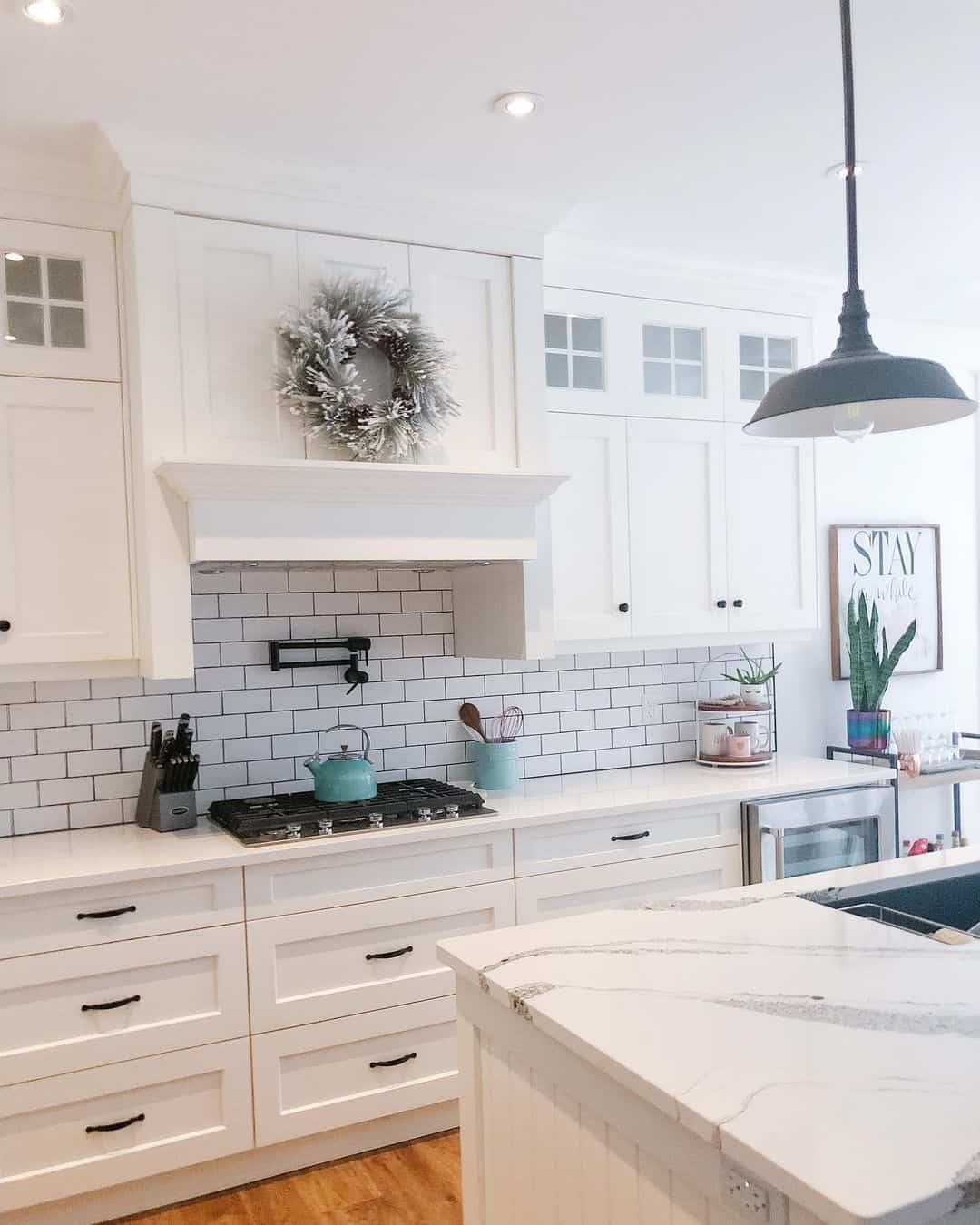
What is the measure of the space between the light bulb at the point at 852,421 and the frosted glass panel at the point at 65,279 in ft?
6.72

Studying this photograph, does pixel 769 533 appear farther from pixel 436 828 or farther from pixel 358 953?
pixel 358 953

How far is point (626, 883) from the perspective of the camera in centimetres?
325

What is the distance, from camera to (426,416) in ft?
9.89

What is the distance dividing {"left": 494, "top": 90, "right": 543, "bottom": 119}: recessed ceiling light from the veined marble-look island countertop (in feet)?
6.20

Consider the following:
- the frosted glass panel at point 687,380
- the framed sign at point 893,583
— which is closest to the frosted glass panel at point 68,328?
the frosted glass panel at point 687,380

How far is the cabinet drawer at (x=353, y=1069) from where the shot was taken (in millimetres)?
2758

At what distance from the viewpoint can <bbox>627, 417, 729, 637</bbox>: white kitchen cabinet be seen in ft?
11.8

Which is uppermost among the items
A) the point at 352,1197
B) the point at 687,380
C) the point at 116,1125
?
the point at 687,380

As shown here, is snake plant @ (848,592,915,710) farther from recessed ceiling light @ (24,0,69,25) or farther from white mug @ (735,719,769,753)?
recessed ceiling light @ (24,0,69,25)

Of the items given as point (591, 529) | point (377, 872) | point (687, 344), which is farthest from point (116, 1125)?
point (687, 344)

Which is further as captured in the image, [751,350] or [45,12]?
[751,350]

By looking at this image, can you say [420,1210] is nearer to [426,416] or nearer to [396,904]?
[396,904]

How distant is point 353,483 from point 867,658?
2353 millimetres

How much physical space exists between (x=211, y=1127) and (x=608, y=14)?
2.78 m
